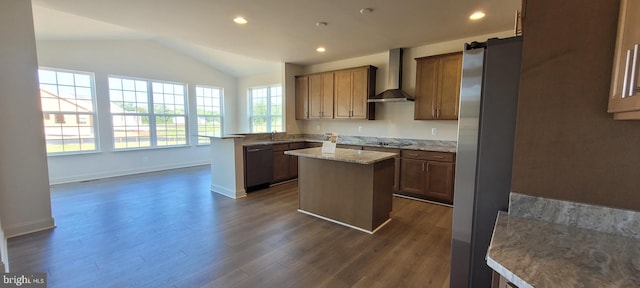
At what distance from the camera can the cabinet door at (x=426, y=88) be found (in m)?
4.21

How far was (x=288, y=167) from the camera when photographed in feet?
18.0

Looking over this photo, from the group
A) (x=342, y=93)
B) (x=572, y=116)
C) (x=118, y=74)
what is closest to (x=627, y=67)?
(x=572, y=116)

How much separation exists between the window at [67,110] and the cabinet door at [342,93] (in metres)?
5.25

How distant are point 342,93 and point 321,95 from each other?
557 mm

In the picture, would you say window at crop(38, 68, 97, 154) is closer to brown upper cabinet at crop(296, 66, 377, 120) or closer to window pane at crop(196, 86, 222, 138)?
window pane at crop(196, 86, 222, 138)

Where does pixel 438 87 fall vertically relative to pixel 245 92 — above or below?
below

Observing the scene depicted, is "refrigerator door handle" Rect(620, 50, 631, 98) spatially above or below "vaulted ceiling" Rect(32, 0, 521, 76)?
below

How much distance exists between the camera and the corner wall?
1.01 metres

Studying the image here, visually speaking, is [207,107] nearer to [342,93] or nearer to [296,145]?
[296,145]

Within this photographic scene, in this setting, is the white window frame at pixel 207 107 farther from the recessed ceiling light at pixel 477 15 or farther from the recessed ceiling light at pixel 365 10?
the recessed ceiling light at pixel 477 15

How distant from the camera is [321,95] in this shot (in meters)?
5.69

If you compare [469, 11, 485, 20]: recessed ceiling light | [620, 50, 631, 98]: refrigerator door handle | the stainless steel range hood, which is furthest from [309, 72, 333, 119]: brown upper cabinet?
[620, 50, 631, 98]: refrigerator door handle

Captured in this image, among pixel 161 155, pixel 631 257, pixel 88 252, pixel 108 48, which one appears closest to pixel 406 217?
pixel 631 257

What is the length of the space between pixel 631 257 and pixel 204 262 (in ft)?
8.79
